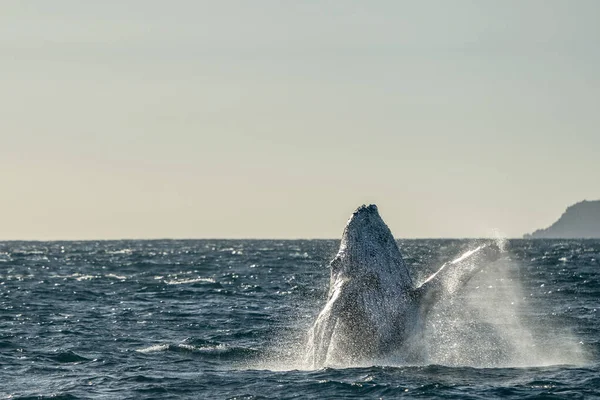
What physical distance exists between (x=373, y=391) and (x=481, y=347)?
761 centimetres

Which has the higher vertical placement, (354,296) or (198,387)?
(354,296)

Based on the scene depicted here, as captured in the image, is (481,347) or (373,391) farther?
(481,347)

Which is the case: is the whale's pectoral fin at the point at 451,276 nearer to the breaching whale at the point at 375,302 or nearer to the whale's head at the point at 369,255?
the breaching whale at the point at 375,302

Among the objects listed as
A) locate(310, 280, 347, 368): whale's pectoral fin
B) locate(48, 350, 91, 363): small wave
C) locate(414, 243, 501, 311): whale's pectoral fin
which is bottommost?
locate(48, 350, 91, 363): small wave

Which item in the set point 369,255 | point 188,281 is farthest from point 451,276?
point 188,281

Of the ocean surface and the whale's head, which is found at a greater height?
the whale's head

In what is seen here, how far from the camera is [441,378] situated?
765 inches

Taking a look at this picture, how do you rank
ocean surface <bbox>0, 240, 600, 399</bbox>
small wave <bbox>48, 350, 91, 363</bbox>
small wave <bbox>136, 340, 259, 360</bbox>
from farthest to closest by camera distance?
small wave <bbox>136, 340, 259, 360</bbox>, small wave <bbox>48, 350, 91, 363</bbox>, ocean surface <bbox>0, 240, 600, 399</bbox>

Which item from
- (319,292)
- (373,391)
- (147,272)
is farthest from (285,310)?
(147,272)

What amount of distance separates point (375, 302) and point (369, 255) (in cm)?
99

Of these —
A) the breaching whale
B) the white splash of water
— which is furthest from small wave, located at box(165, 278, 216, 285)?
the breaching whale

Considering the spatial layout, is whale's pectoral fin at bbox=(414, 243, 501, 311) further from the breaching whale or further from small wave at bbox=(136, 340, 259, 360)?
small wave at bbox=(136, 340, 259, 360)

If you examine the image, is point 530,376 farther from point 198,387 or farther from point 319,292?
Answer: point 319,292

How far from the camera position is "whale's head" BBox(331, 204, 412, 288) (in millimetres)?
20656
